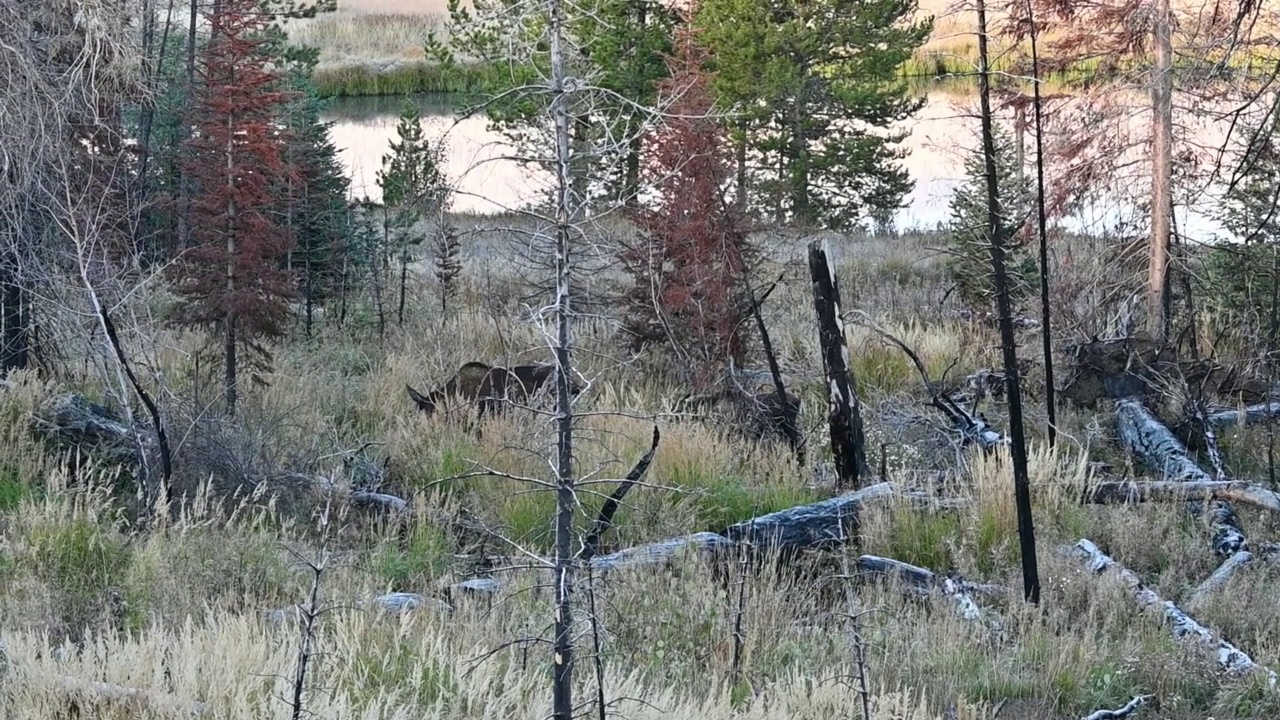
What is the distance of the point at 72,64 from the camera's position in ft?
31.7

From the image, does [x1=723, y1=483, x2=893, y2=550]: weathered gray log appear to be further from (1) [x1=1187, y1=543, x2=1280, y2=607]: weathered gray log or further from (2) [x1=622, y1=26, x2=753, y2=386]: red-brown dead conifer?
(2) [x1=622, y1=26, x2=753, y2=386]: red-brown dead conifer

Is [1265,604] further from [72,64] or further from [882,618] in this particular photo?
[72,64]

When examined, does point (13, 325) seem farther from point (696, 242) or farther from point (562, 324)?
point (562, 324)

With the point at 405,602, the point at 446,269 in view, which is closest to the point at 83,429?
the point at 405,602

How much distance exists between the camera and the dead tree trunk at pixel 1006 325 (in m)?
5.88

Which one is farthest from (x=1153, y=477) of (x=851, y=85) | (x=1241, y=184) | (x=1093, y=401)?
(x=851, y=85)

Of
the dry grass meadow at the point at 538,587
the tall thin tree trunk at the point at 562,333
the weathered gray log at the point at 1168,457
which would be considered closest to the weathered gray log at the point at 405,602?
the dry grass meadow at the point at 538,587

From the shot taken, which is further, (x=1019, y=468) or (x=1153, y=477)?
(x=1153, y=477)

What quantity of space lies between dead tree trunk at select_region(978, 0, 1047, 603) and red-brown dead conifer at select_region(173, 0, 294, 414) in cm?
599

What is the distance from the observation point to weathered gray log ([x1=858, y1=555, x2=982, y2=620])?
6535 mm

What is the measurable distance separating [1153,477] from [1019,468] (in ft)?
11.8

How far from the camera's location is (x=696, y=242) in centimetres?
1000

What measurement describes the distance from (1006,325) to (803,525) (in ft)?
6.11

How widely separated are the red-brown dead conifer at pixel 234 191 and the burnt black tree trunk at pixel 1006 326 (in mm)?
5991
